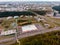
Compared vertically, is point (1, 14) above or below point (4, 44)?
below

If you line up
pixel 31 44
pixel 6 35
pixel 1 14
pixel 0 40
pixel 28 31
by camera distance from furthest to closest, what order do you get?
pixel 1 14
pixel 28 31
pixel 6 35
pixel 0 40
pixel 31 44

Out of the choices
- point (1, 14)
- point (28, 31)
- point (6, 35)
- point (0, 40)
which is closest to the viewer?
point (0, 40)

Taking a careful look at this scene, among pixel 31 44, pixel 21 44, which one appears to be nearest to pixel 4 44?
pixel 21 44

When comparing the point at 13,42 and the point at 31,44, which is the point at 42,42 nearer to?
the point at 31,44

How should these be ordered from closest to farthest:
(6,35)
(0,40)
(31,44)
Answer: (31,44), (0,40), (6,35)

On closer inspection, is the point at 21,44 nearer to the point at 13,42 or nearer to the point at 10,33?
the point at 13,42

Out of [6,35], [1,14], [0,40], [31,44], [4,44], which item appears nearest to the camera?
[31,44]

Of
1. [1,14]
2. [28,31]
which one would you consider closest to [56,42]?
[28,31]

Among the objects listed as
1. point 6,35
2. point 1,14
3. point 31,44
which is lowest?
point 1,14

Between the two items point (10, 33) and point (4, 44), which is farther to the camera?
point (10, 33)
